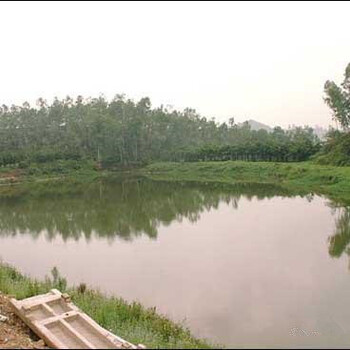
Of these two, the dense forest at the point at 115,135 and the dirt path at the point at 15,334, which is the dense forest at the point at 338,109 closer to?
the dense forest at the point at 115,135

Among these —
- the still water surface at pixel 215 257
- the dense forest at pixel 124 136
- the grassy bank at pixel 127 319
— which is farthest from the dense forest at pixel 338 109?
the grassy bank at pixel 127 319

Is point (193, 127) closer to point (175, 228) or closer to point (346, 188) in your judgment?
point (346, 188)

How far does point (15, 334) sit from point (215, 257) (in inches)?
305

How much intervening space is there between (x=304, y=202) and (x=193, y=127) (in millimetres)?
45841

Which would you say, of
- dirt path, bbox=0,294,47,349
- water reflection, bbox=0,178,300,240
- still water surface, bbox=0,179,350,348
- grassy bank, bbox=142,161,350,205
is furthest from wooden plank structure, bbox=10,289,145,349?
grassy bank, bbox=142,161,350,205

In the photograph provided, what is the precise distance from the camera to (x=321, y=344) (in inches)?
255

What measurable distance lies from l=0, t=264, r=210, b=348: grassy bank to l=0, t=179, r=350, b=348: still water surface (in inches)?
30.1

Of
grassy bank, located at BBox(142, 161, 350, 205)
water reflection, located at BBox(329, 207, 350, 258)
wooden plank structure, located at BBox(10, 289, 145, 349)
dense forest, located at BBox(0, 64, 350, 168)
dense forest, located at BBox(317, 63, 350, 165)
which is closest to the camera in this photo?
wooden plank structure, located at BBox(10, 289, 145, 349)

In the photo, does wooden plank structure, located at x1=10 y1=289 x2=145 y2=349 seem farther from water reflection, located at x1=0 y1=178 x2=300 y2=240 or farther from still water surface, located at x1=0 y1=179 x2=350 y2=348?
water reflection, located at x1=0 y1=178 x2=300 y2=240

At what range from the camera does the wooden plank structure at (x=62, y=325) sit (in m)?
5.45

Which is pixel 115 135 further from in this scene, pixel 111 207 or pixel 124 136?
pixel 111 207

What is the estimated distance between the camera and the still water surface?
7.96 meters

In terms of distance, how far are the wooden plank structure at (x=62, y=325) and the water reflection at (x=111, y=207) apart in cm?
957

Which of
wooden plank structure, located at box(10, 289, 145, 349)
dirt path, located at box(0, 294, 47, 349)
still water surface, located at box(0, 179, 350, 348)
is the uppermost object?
wooden plank structure, located at box(10, 289, 145, 349)
